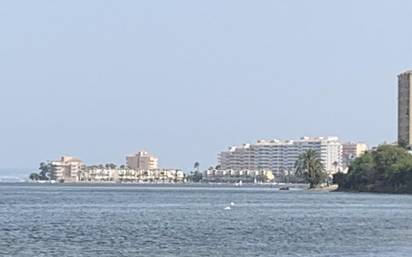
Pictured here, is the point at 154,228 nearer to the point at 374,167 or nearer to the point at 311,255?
the point at 311,255

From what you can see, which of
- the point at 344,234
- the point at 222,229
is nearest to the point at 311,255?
the point at 344,234

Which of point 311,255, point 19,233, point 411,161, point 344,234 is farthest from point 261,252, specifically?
point 411,161

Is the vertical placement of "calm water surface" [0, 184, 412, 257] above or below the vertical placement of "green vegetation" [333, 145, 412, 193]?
below

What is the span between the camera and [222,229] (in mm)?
78062

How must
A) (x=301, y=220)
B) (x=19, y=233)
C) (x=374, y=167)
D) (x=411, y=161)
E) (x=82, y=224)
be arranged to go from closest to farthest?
(x=19, y=233) → (x=82, y=224) → (x=301, y=220) → (x=411, y=161) → (x=374, y=167)

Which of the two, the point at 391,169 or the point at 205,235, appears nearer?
the point at 205,235

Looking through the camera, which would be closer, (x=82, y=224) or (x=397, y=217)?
(x=82, y=224)

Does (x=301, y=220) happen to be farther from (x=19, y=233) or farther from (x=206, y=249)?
(x=206, y=249)

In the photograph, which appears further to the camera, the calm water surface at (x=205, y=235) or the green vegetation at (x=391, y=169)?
the green vegetation at (x=391, y=169)

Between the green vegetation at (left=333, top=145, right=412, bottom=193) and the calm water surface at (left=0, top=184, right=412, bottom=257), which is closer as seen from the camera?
the calm water surface at (left=0, top=184, right=412, bottom=257)

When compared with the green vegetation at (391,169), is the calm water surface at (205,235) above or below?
below

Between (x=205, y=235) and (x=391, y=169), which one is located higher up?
(x=391, y=169)

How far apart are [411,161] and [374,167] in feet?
42.5

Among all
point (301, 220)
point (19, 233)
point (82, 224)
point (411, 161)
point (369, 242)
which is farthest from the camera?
point (411, 161)
